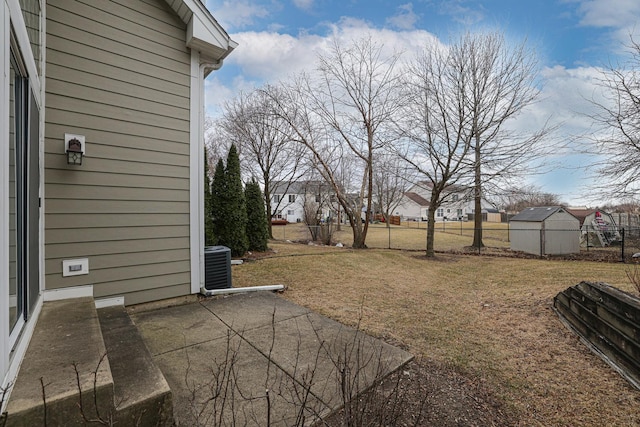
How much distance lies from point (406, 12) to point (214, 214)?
8.42 metres

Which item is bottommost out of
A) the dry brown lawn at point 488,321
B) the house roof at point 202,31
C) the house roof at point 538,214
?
the dry brown lawn at point 488,321

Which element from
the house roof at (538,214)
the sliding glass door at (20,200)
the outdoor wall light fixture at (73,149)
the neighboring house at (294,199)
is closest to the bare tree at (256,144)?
the neighboring house at (294,199)

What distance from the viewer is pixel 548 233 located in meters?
10.4

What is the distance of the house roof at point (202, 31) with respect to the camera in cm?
385

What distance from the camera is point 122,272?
3.53 m

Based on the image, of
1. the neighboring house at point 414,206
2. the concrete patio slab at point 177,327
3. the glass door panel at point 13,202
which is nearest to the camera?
the glass door panel at point 13,202

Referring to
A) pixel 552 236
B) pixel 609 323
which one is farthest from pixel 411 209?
pixel 609 323

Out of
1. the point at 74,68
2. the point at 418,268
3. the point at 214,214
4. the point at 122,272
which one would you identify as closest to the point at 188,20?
the point at 74,68

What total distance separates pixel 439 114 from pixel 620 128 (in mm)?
5127

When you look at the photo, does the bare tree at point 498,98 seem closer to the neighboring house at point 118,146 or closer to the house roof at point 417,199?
the neighboring house at point 118,146

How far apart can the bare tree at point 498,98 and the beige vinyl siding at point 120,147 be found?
29.5ft

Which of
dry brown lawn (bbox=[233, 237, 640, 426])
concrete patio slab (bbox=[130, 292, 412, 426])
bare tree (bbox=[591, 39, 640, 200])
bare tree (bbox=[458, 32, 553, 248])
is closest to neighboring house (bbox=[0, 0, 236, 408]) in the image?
concrete patio slab (bbox=[130, 292, 412, 426])

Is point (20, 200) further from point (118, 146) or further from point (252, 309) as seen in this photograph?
point (252, 309)

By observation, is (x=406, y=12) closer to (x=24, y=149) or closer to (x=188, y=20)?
(x=188, y=20)
